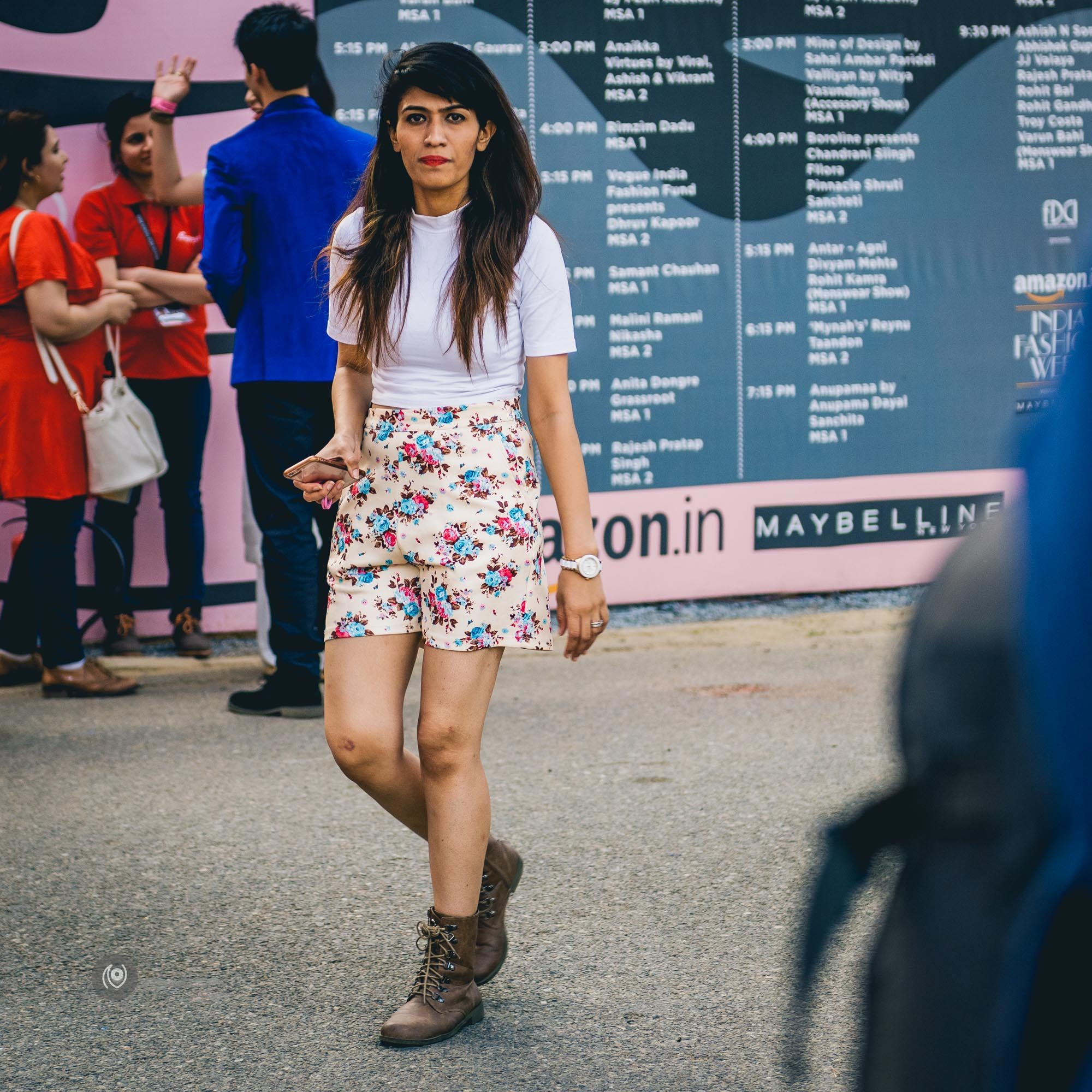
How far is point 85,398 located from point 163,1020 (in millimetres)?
3231

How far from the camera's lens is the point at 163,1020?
3117 mm

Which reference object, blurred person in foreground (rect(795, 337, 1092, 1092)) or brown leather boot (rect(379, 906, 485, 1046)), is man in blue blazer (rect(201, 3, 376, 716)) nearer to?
brown leather boot (rect(379, 906, 485, 1046))

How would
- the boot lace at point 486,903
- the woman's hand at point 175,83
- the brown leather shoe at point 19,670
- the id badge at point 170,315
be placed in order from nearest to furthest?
the boot lace at point 486,903, the woman's hand at point 175,83, the brown leather shoe at point 19,670, the id badge at point 170,315

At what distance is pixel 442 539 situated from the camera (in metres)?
2.94

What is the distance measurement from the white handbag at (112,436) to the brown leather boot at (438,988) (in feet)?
10.5

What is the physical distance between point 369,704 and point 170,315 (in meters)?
3.78

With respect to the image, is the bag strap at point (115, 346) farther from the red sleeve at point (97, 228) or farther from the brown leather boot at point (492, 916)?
the brown leather boot at point (492, 916)

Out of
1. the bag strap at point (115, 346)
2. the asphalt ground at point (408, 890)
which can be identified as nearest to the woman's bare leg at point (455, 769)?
the asphalt ground at point (408, 890)

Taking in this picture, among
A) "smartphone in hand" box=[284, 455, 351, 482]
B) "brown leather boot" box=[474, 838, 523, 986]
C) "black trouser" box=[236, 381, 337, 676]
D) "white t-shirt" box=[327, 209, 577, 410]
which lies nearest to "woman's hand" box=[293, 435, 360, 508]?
"smartphone in hand" box=[284, 455, 351, 482]

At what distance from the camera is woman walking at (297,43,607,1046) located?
2.93 metres

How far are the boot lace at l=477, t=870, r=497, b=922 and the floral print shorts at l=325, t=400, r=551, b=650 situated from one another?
55 cm

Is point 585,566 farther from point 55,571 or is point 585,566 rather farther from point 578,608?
point 55,571

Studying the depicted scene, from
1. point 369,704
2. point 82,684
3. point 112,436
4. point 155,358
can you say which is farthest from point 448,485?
point 155,358

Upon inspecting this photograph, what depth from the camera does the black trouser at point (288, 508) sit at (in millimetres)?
5223
